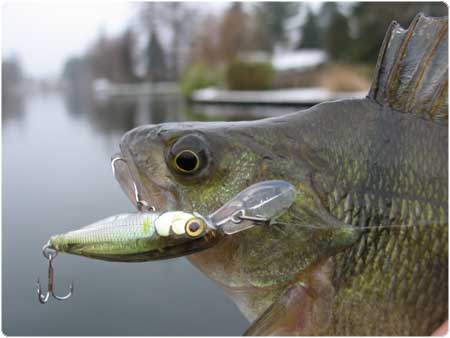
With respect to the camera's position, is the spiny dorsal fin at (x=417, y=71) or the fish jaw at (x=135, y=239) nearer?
the fish jaw at (x=135, y=239)

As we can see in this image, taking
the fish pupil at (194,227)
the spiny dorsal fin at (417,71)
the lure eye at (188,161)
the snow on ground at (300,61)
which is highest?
the spiny dorsal fin at (417,71)

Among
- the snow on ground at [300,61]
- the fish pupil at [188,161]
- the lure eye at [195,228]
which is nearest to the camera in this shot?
the lure eye at [195,228]

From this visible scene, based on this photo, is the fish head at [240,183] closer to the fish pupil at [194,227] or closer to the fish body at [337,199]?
the fish body at [337,199]

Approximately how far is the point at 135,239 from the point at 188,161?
10.6 inches

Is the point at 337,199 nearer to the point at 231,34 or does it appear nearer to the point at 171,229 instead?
the point at 171,229

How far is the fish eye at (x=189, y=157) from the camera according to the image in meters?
1.36

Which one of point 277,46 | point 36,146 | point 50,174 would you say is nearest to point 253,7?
point 277,46

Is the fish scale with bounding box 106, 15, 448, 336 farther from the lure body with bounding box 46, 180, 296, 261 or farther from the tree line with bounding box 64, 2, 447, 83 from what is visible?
the tree line with bounding box 64, 2, 447, 83

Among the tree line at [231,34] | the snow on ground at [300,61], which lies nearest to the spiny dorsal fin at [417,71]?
the tree line at [231,34]

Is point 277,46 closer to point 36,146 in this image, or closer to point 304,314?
point 36,146

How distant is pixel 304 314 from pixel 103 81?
7248 centimetres

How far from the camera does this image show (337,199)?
4.48ft

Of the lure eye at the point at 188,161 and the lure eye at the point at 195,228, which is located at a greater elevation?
the lure eye at the point at 188,161

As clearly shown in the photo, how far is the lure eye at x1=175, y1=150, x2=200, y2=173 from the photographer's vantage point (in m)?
1.36
